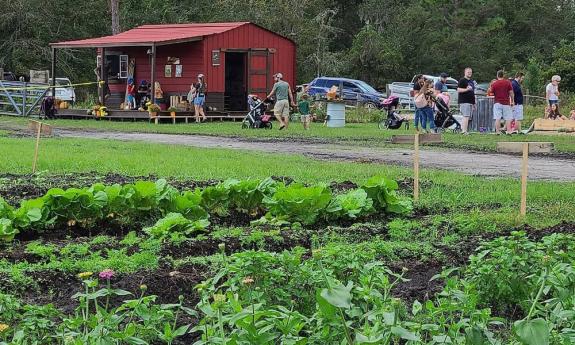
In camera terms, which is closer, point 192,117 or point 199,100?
point 199,100

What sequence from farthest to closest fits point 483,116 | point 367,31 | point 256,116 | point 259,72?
1. point 367,31
2. point 259,72
3. point 256,116
4. point 483,116

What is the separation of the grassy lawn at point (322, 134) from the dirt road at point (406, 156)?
1300mm

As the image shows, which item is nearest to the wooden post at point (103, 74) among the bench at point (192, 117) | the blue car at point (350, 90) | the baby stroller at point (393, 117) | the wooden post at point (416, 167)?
the bench at point (192, 117)

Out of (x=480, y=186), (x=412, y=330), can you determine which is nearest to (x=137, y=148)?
(x=480, y=186)

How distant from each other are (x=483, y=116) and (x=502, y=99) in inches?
119

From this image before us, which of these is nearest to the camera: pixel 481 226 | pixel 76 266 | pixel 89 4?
pixel 76 266

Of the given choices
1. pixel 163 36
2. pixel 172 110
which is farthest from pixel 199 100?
pixel 163 36

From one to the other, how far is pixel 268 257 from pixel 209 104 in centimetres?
2931

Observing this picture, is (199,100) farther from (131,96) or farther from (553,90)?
(553,90)

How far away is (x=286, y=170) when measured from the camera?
1395cm

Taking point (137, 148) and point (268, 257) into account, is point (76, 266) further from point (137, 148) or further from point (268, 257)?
point (137, 148)

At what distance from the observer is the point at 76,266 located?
22.4 ft

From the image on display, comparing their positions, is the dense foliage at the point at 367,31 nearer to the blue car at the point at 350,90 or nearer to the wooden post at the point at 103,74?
the blue car at the point at 350,90

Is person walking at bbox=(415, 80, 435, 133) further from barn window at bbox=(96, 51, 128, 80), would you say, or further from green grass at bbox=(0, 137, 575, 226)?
barn window at bbox=(96, 51, 128, 80)
